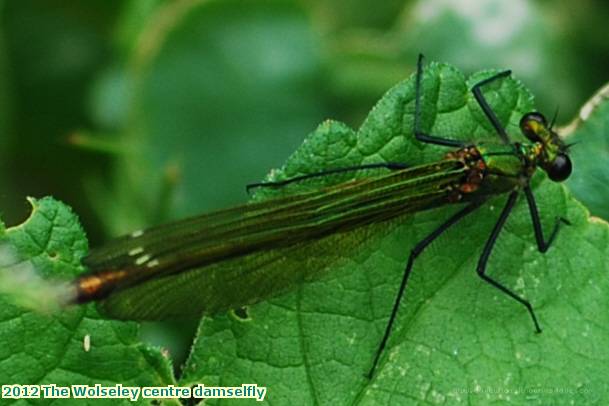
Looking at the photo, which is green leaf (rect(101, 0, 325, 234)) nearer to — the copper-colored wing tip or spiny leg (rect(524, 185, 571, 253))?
the copper-colored wing tip

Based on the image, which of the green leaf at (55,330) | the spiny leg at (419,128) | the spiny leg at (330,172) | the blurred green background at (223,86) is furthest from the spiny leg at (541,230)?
the blurred green background at (223,86)

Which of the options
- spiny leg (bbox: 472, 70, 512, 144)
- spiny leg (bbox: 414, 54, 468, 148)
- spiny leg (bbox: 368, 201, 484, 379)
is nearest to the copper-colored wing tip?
spiny leg (bbox: 368, 201, 484, 379)

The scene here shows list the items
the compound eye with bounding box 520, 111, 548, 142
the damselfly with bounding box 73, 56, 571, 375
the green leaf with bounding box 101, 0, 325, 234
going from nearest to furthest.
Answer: the damselfly with bounding box 73, 56, 571, 375 < the compound eye with bounding box 520, 111, 548, 142 < the green leaf with bounding box 101, 0, 325, 234

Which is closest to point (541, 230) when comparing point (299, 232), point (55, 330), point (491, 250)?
point (491, 250)

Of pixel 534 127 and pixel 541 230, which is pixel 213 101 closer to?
pixel 534 127

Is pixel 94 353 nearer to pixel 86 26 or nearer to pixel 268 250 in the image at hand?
pixel 268 250

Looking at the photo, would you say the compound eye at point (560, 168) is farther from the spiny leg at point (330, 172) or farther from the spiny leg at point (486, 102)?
the spiny leg at point (330, 172)
